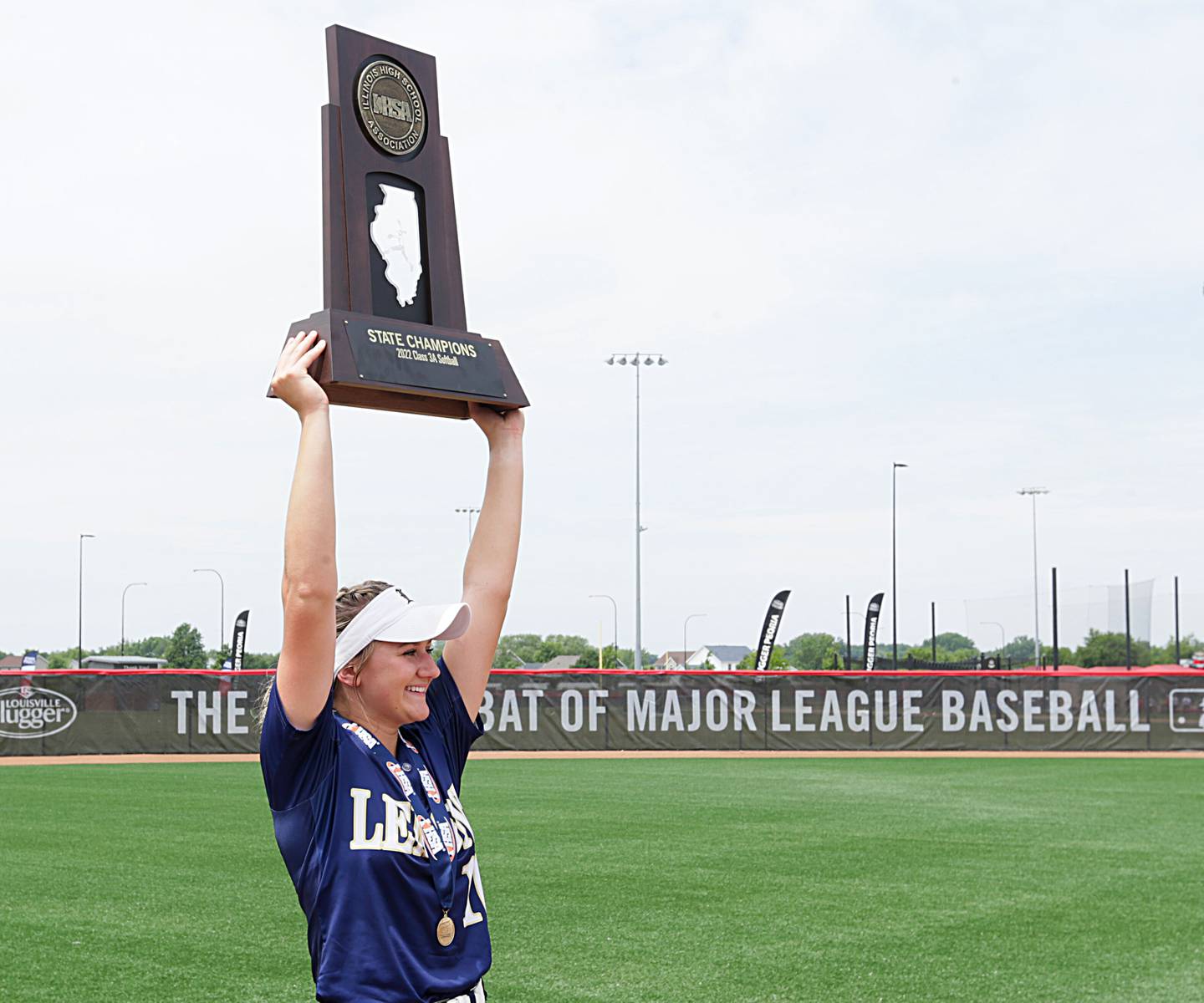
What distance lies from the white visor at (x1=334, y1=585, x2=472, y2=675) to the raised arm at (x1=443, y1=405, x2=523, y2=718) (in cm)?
36

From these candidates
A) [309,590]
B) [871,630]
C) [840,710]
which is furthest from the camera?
A: [871,630]

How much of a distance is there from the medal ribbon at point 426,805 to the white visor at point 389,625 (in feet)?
0.50

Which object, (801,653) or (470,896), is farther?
(801,653)

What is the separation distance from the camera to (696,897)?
943 cm

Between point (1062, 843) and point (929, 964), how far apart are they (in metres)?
5.56

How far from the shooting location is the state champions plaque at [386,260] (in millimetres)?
2947

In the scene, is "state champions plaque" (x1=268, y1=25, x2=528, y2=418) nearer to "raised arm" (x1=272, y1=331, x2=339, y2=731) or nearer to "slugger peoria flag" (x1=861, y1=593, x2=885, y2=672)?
"raised arm" (x1=272, y1=331, x2=339, y2=731)

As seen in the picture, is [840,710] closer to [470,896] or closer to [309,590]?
[470,896]

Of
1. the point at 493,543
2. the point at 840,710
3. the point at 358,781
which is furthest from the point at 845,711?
the point at 358,781

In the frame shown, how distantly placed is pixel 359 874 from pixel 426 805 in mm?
211

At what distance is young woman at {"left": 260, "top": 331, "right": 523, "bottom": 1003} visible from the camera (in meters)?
2.62

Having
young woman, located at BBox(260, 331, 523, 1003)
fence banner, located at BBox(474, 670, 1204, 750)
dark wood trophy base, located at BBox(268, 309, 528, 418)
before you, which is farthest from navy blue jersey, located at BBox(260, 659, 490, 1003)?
fence banner, located at BBox(474, 670, 1204, 750)

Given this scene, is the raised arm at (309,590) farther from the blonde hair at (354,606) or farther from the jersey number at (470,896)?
the jersey number at (470,896)

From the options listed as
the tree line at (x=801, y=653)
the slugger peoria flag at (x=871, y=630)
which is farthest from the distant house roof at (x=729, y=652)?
the slugger peoria flag at (x=871, y=630)
